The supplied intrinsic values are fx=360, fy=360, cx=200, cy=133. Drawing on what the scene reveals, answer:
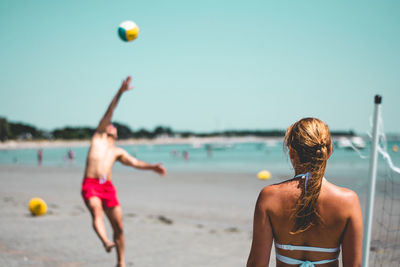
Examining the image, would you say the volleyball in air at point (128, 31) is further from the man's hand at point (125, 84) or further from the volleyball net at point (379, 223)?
the volleyball net at point (379, 223)

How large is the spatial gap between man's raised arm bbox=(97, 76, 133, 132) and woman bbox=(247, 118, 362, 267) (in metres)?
3.77

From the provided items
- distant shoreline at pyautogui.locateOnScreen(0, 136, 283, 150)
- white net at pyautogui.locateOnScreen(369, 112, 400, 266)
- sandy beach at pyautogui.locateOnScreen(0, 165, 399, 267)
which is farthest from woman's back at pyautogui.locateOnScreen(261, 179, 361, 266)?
distant shoreline at pyautogui.locateOnScreen(0, 136, 283, 150)

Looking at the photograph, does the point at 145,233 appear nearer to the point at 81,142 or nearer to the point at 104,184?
the point at 104,184

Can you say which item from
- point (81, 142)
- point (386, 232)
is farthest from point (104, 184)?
point (81, 142)

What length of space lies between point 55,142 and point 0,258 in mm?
128890

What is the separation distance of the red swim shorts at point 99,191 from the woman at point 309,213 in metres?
3.55

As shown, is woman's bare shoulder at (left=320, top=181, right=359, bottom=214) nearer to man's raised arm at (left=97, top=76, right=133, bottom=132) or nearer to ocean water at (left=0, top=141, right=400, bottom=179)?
ocean water at (left=0, top=141, right=400, bottom=179)

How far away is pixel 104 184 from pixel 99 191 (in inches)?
4.9

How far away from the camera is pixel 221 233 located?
25.6 ft

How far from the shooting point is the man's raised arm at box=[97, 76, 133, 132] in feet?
17.3

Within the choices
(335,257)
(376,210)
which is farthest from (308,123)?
(376,210)

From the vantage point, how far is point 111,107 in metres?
5.27

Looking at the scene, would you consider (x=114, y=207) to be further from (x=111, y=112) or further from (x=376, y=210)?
(x=376, y=210)

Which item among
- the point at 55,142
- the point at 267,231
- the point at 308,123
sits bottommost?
the point at 55,142
